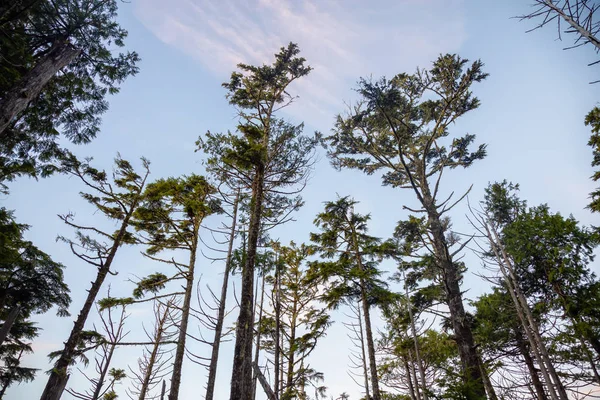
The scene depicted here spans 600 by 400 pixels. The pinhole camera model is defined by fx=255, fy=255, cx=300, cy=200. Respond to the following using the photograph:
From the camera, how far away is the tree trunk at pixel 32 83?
237 inches

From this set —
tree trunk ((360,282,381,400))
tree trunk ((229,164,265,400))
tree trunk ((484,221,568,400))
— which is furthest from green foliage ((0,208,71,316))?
tree trunk ((484,221,568,400))

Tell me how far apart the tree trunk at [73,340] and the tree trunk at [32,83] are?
5555 millimetres

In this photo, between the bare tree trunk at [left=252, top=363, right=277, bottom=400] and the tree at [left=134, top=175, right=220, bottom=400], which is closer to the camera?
the bare tree trunk at [left=252, top=363, right=277, bottom=400]

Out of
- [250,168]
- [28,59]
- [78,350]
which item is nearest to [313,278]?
[250,168]

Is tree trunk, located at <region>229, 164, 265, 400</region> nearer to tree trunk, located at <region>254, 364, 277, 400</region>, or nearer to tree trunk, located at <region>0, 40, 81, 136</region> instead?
tree trunk, located at <region>254, 364, 277, 400</region>

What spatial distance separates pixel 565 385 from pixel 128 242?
17.7 m

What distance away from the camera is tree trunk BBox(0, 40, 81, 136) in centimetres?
603

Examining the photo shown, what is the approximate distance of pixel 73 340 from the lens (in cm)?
845

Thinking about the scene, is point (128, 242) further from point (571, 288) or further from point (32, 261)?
point (571, 288)

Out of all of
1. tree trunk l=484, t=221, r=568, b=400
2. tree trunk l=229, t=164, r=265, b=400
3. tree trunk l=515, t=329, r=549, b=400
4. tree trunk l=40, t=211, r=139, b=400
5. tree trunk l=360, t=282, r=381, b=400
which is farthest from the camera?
tree trunk l=515, t=329, r=549, b=400

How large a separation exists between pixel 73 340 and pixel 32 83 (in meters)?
7.91

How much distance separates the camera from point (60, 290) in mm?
12102

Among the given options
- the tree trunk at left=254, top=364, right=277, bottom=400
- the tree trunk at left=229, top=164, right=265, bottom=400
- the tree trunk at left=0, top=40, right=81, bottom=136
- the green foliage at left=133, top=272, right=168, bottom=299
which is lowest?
the tree trunk at left=254, top=364, right=277, bottom=400

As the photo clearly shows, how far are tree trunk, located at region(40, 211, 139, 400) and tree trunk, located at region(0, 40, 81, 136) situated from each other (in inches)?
219
